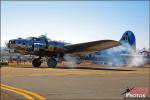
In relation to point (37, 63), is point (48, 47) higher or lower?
higher

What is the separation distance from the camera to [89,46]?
32719mm

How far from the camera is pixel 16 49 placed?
108 ft

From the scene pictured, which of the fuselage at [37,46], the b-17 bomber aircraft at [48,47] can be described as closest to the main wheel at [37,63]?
the b-17 bomber aircraft at [48,47]

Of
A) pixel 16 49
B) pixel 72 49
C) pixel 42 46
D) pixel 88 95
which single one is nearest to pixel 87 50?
pixel 72 49

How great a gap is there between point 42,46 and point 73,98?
22520 mm

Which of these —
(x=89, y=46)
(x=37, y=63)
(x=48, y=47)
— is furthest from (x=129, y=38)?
(x=37, y=63)

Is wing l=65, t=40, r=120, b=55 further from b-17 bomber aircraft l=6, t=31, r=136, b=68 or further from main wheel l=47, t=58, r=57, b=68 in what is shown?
main wheel l=47, t=58, r=57, b=68

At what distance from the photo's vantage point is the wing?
101 ft

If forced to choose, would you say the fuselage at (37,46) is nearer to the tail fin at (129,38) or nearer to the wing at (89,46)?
the wing at (89,46)

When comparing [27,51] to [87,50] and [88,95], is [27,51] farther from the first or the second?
[88,95]

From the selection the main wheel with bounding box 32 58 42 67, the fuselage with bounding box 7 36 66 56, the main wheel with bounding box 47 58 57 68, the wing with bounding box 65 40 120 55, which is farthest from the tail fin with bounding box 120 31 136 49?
the main wheel with bounding box 32 58 42 67

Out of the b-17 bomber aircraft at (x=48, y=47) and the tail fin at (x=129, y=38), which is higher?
the tail fin at (x=129, y=38)

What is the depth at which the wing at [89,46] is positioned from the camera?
3072 cm

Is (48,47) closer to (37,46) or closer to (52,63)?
(37,46)
